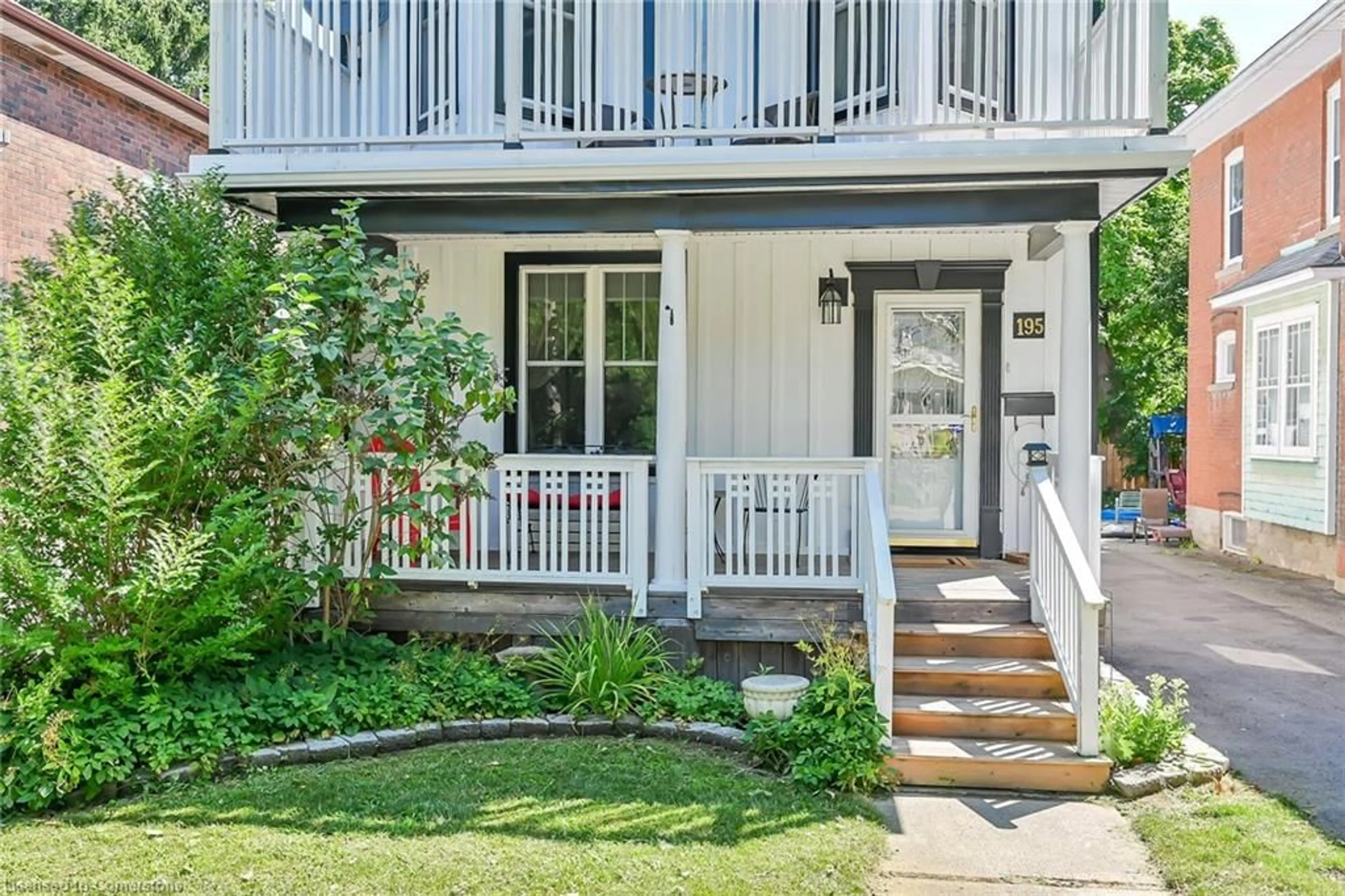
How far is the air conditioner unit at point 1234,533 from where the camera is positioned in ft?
48.4

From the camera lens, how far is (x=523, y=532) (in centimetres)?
645

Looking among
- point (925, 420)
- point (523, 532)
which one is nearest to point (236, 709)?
point (523, 532)

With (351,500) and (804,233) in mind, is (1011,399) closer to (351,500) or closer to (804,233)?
(804,233)

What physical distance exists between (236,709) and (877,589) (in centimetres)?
341

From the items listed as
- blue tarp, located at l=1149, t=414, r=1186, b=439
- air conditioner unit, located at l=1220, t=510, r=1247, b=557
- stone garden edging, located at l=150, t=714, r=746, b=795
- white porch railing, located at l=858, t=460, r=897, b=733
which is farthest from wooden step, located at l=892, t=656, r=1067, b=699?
blue tarp, located at l=1149, t=414, r=1186, b=439

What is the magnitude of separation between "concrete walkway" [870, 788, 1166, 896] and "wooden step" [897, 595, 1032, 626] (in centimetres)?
148

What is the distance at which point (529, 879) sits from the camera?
390cm

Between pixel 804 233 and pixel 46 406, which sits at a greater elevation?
pixel 804 233

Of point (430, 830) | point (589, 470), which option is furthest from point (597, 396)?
point (430, 830)

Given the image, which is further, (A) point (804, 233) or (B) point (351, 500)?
(A) point (804, 233)

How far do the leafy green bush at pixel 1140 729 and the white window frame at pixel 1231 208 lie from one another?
37.3 feet

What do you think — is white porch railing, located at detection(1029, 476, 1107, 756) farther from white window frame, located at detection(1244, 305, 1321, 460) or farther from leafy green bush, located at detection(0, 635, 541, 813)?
white window frame, located at detection(1244, 305, 1321, 460)

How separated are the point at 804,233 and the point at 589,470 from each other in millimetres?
2104

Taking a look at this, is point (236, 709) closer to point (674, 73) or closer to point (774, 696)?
point (774, 696)
